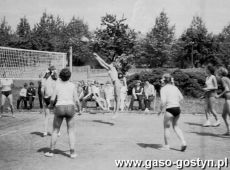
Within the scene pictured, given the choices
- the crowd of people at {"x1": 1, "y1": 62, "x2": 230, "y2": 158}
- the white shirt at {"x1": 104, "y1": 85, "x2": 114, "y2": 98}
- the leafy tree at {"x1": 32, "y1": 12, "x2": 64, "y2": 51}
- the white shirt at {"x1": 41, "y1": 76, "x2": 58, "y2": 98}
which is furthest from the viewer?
the leafy tree at {"x1": 32, "y1": 12, "x2": 64, "y2": 51}

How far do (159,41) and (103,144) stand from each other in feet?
155

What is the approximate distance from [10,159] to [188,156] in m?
3.70

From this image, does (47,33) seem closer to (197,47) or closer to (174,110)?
(197,47)

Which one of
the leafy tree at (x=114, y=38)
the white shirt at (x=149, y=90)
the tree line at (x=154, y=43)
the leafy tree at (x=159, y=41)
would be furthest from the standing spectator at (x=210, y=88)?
the leafy tree at (x=159, y=41)

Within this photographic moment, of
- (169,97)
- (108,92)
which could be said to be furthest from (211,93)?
(108,92)

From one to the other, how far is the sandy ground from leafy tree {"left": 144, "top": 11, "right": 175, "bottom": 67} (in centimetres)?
4244

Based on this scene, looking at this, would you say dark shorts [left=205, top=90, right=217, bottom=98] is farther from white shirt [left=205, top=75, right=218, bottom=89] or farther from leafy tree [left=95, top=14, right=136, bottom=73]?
leafy tree [left=95, top=14, right=136, bottom=73]

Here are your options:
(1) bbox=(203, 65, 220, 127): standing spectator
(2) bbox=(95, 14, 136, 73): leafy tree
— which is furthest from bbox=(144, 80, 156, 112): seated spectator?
(2) bbox=(95, 14, 136, 73): leafy tree

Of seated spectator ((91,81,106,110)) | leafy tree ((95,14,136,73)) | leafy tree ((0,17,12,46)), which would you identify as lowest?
seated spectator ((91,81,106,110))

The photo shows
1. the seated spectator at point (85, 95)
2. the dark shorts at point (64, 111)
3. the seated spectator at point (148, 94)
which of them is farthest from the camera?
the seated spectator at point (148, 94)

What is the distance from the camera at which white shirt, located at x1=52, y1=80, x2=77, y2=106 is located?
7.11 meters

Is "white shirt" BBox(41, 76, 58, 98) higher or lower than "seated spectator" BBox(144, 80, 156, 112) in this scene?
higher

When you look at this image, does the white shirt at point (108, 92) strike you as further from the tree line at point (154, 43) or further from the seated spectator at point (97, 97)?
the tree line at point (154, 43)

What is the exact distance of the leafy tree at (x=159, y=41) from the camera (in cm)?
5428
